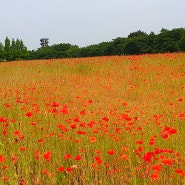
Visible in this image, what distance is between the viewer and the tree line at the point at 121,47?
96.0ft

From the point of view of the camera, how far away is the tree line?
96.0 feet

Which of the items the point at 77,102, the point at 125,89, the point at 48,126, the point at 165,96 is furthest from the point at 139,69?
the point at 48,126

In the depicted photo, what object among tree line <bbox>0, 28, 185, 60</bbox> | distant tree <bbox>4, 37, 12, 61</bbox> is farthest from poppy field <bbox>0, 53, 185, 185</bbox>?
distant tree <bbox>4, 37, 12, 61</bbox>

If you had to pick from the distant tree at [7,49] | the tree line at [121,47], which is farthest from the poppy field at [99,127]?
the distant tree at [7,49]

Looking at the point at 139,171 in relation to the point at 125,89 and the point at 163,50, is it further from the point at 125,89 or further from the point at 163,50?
the point at 163,50

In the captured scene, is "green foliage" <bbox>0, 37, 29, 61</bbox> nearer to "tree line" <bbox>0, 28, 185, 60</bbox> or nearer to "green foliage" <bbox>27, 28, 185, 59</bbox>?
"tree line" <bbox>0, 28, 185, 60</bbox>

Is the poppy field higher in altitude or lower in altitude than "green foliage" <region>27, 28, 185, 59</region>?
lower

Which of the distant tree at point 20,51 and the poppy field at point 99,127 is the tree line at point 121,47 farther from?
the poppy field at point 99,127

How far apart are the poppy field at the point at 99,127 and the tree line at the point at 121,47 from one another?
1415cm

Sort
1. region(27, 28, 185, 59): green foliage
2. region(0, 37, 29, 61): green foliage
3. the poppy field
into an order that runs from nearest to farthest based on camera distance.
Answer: the poppy field → region(27, 28, 185, 59): green foliage → region(0, 37, 29, 61): green foliage

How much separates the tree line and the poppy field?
46.4ft

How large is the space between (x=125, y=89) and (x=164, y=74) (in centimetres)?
214

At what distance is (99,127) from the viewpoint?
163 inches

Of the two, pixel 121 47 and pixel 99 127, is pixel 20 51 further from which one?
pixel 99 127
